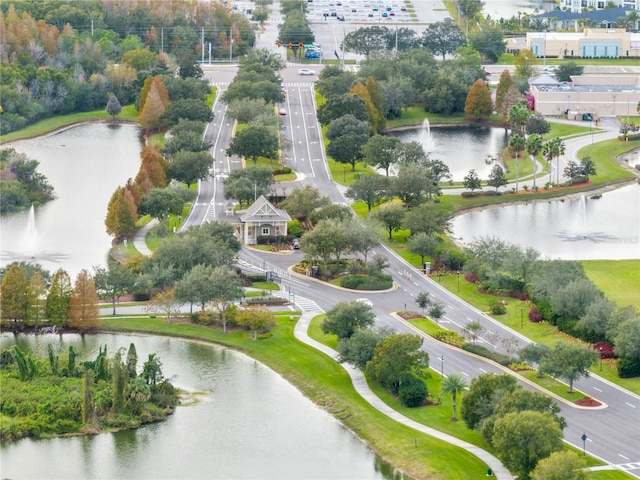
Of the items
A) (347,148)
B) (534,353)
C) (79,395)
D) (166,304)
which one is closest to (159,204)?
(166,304)

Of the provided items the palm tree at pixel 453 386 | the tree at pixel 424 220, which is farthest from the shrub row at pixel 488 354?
the tree at pixel 424 220

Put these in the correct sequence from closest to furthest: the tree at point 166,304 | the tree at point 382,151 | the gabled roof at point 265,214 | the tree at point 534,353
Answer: the tree at point 534,353 → the tree at point 166,304 → the gabled roof at point 265,214 → the tree at point 382,151

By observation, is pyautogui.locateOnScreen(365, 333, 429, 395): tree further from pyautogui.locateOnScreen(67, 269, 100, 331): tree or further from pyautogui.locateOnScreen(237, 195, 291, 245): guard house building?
pyautogui.locateOnScreen(237, 195, 291, 245): guard house building

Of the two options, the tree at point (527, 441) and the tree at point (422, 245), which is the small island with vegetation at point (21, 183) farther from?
the tree at point (527, 441)

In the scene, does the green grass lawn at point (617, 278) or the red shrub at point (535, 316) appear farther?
the green grass lawn at point (617, 278)

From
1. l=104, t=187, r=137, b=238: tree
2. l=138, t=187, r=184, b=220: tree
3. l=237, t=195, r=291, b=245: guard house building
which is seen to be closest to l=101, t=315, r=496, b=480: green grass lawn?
l=104, t=187, r=137, b=238: tree

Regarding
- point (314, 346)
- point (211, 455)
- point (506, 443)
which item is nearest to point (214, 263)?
point (314, 346)

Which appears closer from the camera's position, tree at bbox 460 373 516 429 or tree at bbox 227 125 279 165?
tree at bbox 460 373 516 429
